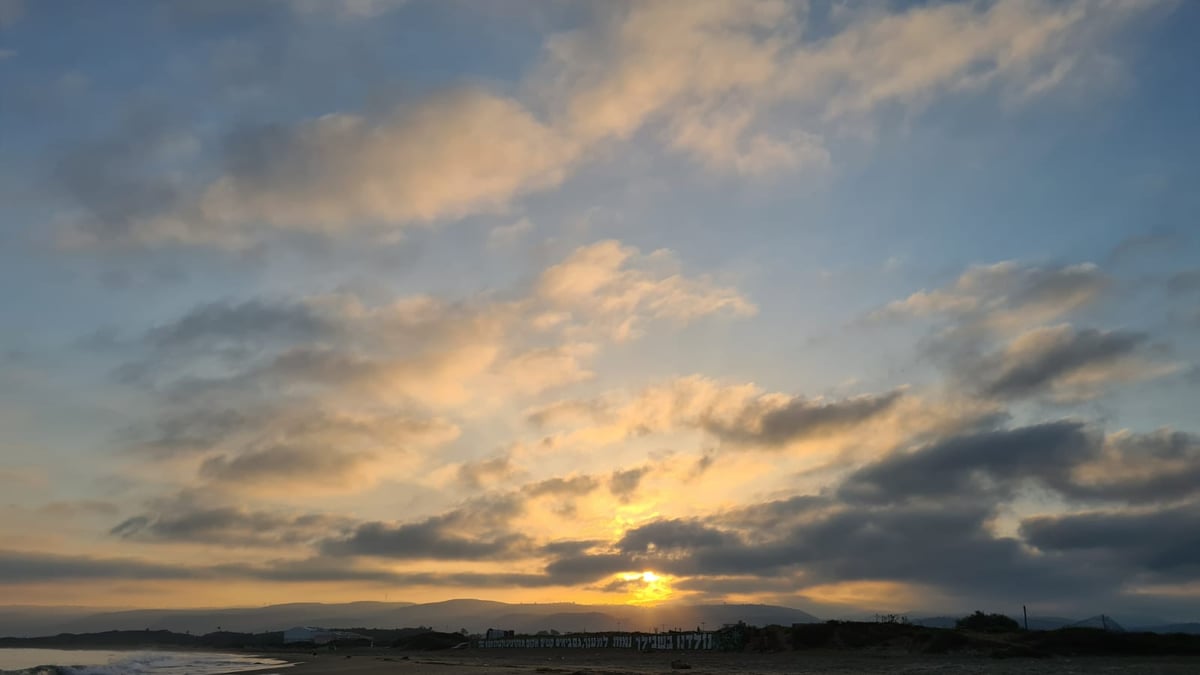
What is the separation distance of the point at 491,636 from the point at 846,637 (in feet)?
390

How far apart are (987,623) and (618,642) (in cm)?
5691

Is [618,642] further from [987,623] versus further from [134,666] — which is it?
[134,666]

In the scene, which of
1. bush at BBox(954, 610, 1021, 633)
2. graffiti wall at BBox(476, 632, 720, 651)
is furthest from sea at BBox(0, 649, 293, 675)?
bush at BBox(954, 610, 1021, 633)

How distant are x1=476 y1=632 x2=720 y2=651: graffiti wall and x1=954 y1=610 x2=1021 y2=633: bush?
27.8 meters

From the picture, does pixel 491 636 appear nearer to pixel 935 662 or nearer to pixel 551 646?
pixel 551 646

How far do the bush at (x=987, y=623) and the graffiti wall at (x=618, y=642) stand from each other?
27810 mm

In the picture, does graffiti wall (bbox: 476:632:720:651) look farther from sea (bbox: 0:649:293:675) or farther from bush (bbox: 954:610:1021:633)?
sea (bbox: 0:649:293:675)

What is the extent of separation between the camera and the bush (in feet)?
279

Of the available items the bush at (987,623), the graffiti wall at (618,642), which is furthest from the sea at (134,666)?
the bush at (987,623)

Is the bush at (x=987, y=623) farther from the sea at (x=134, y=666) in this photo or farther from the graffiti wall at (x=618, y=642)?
the sea at (x=134, y=666)

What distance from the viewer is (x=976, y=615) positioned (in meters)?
92.4

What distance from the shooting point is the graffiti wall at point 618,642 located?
102m

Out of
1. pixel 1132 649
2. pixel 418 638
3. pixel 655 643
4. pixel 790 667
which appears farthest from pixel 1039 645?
pixel 418 638

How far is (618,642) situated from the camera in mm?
126125
